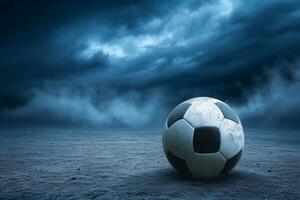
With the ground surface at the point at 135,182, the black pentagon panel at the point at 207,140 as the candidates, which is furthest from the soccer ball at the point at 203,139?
the ground surface at the point at 135,182

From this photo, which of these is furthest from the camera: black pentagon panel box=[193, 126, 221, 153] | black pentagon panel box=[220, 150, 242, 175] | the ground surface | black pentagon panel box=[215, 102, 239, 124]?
black pentagon panel box=[215, 102, 239, 124]

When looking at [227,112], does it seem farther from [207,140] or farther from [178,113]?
[178,113]

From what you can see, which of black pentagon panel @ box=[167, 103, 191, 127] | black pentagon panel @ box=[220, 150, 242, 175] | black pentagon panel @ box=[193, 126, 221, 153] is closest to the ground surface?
black pentagon panel @ box=[220, 150, 242, 175]

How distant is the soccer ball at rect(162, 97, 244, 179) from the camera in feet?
16.8

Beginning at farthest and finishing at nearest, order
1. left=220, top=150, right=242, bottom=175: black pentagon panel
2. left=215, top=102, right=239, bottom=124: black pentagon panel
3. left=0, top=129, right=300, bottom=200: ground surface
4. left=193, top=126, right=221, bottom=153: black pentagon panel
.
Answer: left=215, top=102, right=239, bottom=124: black pentagon panel → left=220, top=150, right=242, bottom=175: black pentagon panel → left=193, top=126, right=221, bottom=153: black pentagon panel → left=0, top=129, right=300, bottom=200: ground surface

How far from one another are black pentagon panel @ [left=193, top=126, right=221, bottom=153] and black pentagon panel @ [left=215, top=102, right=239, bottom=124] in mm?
473

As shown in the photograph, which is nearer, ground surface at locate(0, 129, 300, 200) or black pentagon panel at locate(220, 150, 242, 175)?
ground surface at locate(0, 129, 300, 200)

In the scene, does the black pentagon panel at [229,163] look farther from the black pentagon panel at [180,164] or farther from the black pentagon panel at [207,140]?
the black pentagon panel at [180,164]

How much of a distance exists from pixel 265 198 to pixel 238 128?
1.51m

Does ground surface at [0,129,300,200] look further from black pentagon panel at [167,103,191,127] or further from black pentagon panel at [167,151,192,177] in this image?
black pentagon panel at [167,103,191,127]

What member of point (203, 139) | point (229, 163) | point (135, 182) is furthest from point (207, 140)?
point (135, 182)

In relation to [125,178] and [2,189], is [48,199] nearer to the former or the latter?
[2,189]

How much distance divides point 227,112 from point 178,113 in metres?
0.89

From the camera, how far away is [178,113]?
5566 millimetres
